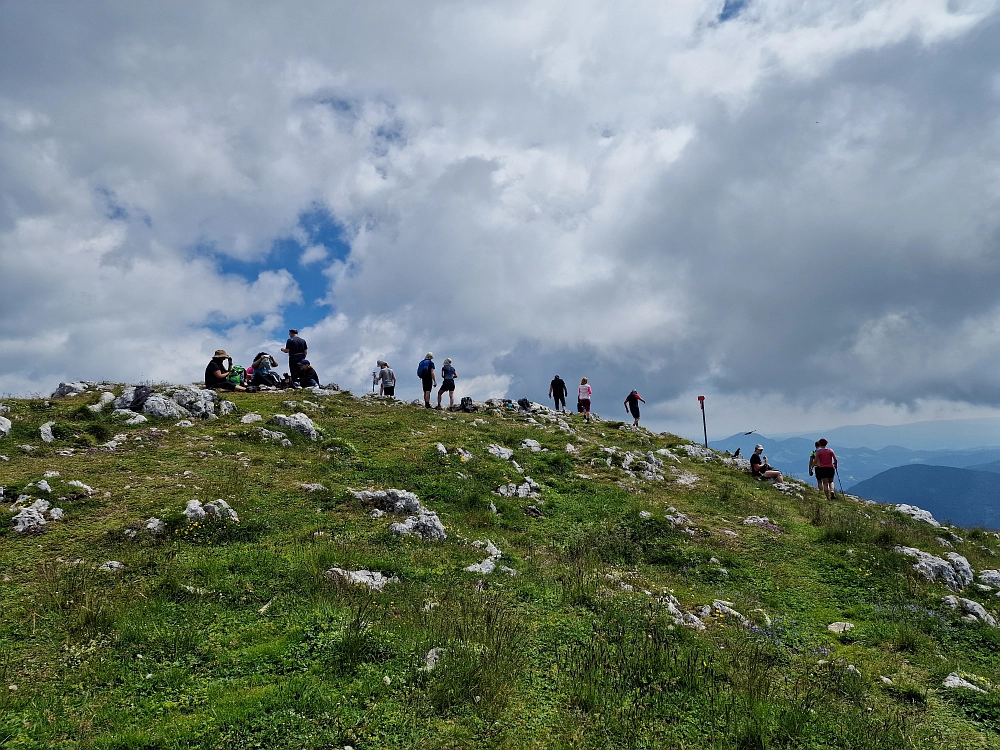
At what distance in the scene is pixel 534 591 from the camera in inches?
421

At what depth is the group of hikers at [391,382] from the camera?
25062 mm

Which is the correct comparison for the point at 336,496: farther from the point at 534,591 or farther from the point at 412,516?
the point at 534,591

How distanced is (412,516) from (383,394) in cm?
2073

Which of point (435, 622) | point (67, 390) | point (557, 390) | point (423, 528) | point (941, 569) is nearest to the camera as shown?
point (435, 622)

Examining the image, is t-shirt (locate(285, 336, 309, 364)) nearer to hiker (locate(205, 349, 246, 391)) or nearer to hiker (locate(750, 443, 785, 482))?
hiker (locate(205, 349, 246, 391))

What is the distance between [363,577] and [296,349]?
73.1 feet

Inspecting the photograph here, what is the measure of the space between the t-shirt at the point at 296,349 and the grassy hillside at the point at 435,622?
12.3m

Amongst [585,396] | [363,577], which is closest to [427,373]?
[585,396]

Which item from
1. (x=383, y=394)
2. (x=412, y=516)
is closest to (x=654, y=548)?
(x=412, y=516)

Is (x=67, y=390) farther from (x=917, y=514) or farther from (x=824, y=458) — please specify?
(x=917, y=514)

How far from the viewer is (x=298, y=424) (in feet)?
65.0

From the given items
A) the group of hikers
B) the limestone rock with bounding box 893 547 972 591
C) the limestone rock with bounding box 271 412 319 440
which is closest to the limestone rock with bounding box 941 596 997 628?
the limestone rock with bounding box 893 547 972 591

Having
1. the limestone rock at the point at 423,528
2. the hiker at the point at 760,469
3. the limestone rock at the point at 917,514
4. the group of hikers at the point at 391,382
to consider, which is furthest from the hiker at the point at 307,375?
the limestone rock at the point at 917,514

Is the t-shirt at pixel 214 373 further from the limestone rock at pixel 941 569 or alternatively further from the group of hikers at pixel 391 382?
the limestone rock at pixel 941 569
